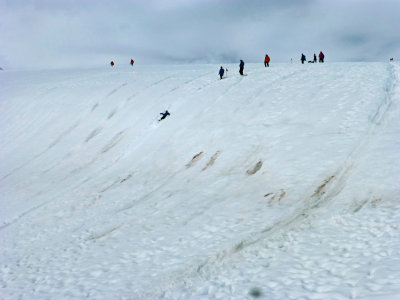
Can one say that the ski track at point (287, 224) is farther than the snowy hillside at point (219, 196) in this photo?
Yes

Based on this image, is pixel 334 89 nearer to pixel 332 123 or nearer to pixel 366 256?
pixel 332 123

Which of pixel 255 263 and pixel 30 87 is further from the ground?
pixel 30 87

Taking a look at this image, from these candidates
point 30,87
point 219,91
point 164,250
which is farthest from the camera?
point 30,87

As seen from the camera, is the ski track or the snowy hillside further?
the ski track

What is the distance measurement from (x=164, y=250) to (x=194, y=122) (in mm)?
11239

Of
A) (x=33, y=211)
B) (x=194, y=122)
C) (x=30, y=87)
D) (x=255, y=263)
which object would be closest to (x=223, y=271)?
(x=255, y=263)

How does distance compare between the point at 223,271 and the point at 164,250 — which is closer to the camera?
the point at 223,271

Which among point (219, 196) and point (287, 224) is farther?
point (219, 196)

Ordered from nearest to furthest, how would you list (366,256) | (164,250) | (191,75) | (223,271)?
(366,256)
(223,271)
(164,250)
(191,75)

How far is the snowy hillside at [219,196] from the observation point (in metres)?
8.23

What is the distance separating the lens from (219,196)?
512 inches

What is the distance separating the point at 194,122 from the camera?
2055 cm

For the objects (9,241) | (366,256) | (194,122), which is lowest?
(9,241)

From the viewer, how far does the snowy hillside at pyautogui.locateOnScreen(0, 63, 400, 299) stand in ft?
27.0
